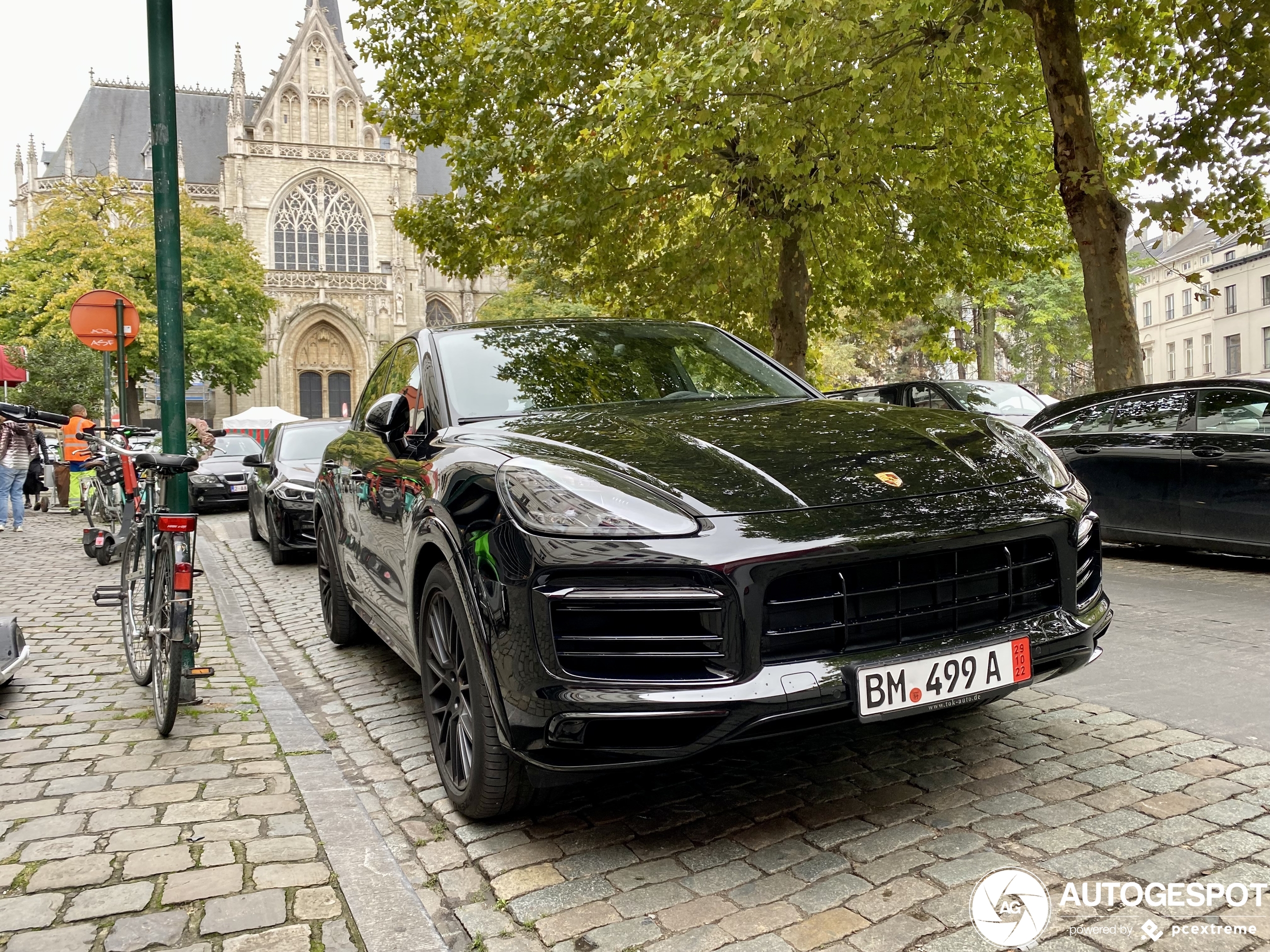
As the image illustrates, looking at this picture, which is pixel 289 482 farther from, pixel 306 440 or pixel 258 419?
pixel 258 419

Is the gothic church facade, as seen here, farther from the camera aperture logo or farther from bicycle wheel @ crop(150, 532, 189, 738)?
the camera aperture logo

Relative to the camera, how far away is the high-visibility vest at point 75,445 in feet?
32.6

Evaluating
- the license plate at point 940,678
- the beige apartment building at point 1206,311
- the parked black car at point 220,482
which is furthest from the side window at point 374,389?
the beige apartment building at point 1206,311

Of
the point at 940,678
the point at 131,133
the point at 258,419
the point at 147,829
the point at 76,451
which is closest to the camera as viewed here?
the point at 940,678

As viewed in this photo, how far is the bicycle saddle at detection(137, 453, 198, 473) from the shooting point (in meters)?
4.69

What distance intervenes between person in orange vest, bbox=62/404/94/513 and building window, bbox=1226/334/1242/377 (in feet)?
174

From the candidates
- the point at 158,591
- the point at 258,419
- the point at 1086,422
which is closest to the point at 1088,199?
the point at 1086,422

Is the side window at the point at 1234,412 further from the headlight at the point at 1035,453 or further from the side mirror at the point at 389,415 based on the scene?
the side mirror at the point at 389,415

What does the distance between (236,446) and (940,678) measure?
2082cm

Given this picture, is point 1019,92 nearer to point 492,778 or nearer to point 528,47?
point 528,47

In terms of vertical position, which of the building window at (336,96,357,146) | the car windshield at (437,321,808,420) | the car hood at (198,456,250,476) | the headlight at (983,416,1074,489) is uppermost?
the building window at (336,96,357,146)

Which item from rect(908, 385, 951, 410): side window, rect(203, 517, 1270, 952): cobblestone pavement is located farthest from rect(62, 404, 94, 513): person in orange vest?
rect(908, 385, 951, 410): side window

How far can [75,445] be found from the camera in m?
13.9

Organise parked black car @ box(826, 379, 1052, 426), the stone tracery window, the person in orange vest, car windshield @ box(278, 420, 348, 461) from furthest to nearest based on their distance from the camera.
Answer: the stone tracery window
parked black car @ box(826, 379, 1052, 426)
car windshield @ box(278, 420, 348, 461)
the person in orange vest
